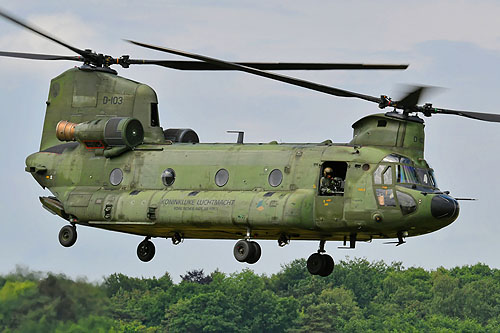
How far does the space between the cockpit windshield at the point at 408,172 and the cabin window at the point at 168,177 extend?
6.53 metres

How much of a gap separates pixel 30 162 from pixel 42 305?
5.39 m

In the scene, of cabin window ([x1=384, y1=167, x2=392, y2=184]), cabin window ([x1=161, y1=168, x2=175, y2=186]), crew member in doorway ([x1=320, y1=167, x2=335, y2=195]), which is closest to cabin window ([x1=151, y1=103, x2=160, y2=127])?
cabin window ([x1=161, y1=168, x2=175, y2=186])

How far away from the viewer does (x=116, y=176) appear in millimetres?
38375

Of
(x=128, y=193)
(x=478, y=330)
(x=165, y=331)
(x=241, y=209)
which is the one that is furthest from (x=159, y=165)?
(x=478, y=330)

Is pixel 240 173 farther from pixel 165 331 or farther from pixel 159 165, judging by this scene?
pixel 165 331

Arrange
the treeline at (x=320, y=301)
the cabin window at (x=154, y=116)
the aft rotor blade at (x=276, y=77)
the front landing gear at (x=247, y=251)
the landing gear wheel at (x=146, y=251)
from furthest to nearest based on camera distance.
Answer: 1. the treeline at (x=320, y=301)
2. the cabin window at (x=154, y=116)
3. the landing gear wheel at (x=146, y=251)
4. the front landing gear at (x=247, y=251)
5. the aft rotor blade at (x=276, y=77)

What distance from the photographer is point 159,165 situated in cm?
3769

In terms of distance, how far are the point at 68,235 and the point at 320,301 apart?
69760 millimetres

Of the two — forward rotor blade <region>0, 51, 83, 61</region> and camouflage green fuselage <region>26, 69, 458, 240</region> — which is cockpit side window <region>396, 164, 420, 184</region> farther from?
forward rotor blade <region>0, 51, 83, 61</region>

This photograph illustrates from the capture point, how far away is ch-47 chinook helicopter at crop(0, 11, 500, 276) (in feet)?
113

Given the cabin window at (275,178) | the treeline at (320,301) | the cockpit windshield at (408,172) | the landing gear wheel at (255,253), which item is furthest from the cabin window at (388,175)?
the treeline at (320,301)

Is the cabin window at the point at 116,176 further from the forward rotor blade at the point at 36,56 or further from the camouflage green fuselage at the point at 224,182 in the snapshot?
the forward rotor blade at the point at 36,56

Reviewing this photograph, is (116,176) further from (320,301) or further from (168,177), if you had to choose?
(320,301)

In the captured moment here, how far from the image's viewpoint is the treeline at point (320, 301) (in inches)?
3789
